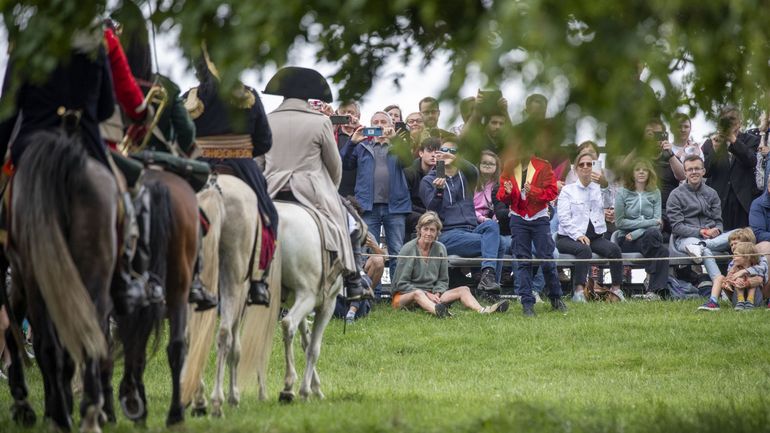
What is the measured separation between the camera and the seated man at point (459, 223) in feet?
69.0

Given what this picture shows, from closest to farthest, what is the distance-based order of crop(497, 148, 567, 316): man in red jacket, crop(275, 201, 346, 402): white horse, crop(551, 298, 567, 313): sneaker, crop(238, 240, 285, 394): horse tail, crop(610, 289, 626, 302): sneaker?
crop(238, 240, 285, 394): horse tail < crop(275, 201, 346, 402): white horse < crop(497, 148, 567, 316): man in red jacket < crop(551, 298, 567, 313): sneaker < crop(610, 289, 626, 302): sneaker

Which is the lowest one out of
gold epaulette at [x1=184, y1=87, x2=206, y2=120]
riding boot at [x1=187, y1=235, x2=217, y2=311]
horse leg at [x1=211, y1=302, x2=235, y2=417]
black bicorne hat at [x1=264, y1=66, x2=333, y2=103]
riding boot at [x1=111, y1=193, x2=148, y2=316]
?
horse leg at [x1=211, y1=302, x2=235, y2=417]

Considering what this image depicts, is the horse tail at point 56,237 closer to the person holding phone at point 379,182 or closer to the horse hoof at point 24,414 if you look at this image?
the horse hoof at point 24,414

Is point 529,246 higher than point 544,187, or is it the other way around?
point 544,187

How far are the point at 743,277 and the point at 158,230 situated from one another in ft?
41.1

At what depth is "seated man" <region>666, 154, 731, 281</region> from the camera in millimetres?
21359

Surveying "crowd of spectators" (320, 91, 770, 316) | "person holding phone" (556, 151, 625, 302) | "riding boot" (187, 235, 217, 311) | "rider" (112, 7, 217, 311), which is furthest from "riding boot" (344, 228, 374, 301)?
"person holding phone" (556, 151, 625, 302)

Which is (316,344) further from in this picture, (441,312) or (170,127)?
(441,312)

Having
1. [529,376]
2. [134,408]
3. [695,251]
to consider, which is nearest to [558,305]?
[695,251]

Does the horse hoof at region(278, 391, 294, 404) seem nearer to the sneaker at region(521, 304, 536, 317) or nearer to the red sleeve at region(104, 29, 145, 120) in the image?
the red sleeve at region(104, 29, 145, 120)

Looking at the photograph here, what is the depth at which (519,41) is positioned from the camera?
5.55 metres

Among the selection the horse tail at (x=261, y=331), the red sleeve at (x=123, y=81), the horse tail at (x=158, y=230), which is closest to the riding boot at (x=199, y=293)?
the horse tail at (x=158, y=230)

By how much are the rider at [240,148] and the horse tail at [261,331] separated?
298 mm

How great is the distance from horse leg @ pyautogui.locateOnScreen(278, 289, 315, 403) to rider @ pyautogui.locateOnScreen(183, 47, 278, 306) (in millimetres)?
528
